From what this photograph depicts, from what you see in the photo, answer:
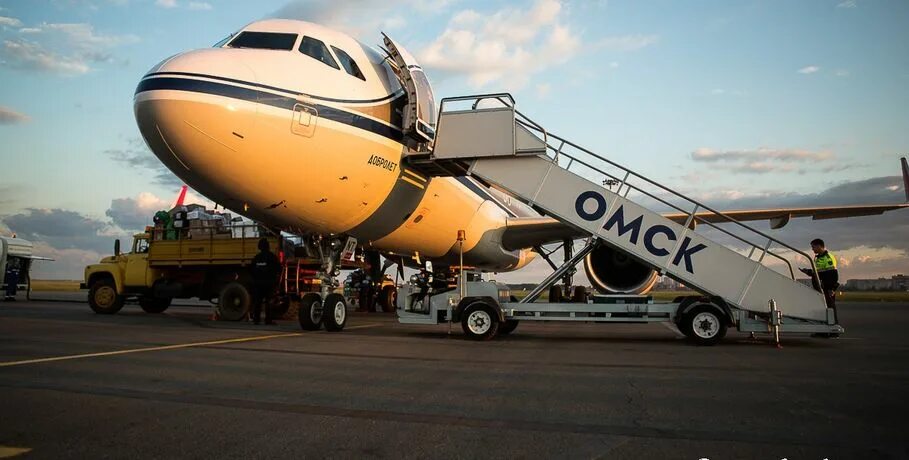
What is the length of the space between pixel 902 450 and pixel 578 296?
14927 mm

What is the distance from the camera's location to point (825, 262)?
38.8 ft

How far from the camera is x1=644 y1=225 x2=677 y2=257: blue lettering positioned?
10.4 m

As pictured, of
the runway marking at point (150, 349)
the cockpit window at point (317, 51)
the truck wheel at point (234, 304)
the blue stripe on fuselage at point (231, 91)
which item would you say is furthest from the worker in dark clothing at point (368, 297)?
the blue stripe on fuselage at point (231, 91)

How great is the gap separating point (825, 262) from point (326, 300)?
377 inches

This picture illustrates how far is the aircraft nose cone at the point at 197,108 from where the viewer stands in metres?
8.11

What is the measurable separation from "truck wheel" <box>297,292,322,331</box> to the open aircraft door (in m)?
3.49

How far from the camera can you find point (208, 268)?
55.8 feet

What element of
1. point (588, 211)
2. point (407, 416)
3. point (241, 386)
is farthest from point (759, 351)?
point (241, 386)

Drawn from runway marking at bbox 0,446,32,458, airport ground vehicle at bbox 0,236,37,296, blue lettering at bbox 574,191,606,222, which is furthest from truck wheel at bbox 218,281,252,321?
airport ground vehicle at bbox 0,236,37,296

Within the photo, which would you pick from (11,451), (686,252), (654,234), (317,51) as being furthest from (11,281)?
(11,451)

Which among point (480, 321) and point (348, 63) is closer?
Result: point (348, 63)

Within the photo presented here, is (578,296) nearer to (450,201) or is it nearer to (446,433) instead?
(450,201)

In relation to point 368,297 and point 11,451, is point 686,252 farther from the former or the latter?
point 368,297

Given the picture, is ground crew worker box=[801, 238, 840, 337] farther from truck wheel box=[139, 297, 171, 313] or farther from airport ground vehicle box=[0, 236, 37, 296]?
airport ground vehicle box=[0, 236, 37, 296]
